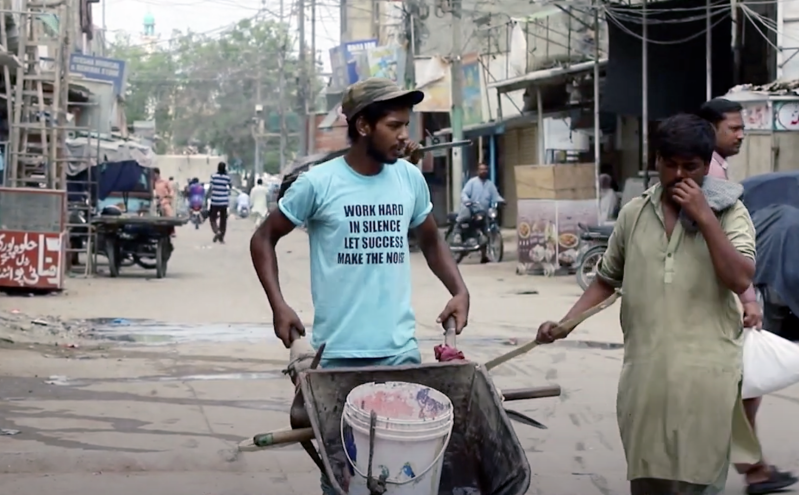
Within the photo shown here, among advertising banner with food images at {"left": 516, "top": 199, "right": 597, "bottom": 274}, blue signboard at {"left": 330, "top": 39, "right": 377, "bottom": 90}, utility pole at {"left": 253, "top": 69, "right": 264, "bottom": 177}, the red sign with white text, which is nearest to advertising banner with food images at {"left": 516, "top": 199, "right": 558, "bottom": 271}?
advertising banner with food images at {"left": 516, "top": 199, "right": 597, "bottom": 274}

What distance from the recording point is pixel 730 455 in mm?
→ 4160

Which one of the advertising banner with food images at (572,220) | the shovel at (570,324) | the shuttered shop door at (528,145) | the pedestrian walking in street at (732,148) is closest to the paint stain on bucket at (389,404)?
the shovel at (570,324)

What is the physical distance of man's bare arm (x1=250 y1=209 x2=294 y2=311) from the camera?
438 centimetres

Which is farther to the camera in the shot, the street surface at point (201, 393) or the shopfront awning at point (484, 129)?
the shopfront awning at point (484, 129)

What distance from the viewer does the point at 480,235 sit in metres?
22.5

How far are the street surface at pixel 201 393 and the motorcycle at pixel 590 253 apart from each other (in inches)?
25.8

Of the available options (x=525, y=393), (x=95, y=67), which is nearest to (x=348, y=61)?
(x=95, y=67)

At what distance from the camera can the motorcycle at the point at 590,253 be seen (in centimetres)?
1719

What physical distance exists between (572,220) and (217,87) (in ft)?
216

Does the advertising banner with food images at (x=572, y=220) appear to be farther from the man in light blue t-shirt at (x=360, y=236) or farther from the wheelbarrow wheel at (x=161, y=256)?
the man in light blue t-shirt at (x=360, y=236)

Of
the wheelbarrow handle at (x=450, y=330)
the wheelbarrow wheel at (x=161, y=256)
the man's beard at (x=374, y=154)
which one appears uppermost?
the man's beard at (x=374, y=154)

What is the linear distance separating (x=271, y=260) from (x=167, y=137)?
8856 cm

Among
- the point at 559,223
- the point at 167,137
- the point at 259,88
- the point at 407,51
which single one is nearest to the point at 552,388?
the point at 559,223

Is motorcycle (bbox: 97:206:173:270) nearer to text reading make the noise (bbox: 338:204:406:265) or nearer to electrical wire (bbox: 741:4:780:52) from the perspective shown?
electrical wire (bbox: 741:4:780:52)
